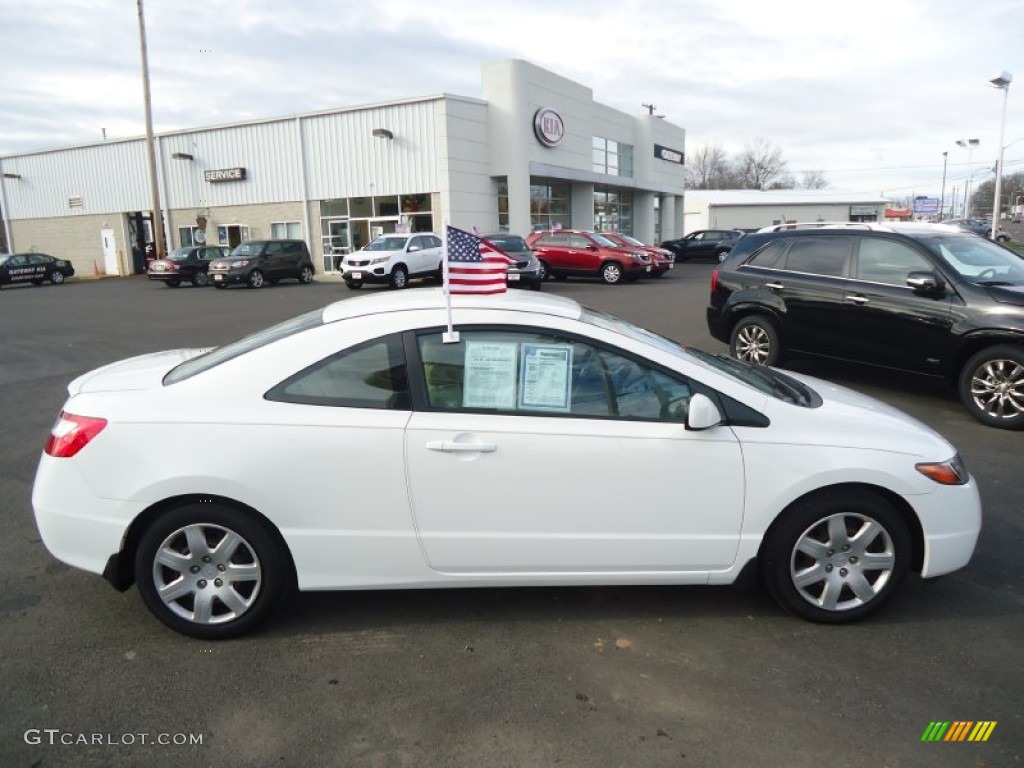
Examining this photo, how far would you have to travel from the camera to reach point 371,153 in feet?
99.8

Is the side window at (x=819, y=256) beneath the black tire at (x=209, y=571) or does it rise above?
above

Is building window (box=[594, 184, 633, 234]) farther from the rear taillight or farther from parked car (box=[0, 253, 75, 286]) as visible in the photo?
the rear taillight

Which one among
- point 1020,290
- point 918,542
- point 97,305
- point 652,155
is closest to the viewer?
point 918,542

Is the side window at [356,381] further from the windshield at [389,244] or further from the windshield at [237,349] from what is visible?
the windshield at [389,244]

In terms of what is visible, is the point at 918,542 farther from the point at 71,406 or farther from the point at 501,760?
the point at 71,406

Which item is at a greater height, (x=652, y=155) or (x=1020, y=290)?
(x=652, y=155)

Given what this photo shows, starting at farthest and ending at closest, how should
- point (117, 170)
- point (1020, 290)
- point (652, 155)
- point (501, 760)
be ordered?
point (652, 155) → point (117, 170) → point (1020, 290) → point (501, 760)

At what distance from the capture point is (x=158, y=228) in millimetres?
30812

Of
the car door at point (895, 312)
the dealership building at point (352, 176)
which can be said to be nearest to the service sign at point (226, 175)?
the dealership building at point (352, 176)

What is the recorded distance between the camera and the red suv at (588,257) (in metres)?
23.5

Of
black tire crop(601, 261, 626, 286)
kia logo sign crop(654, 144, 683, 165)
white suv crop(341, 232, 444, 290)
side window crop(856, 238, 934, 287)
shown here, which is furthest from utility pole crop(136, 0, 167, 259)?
side window crop(856, 238, 934, 287)

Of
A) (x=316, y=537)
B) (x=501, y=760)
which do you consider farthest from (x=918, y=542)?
(x=316, y=537)

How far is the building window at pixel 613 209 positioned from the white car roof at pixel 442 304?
35846 mm

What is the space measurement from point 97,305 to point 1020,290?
21340mm
